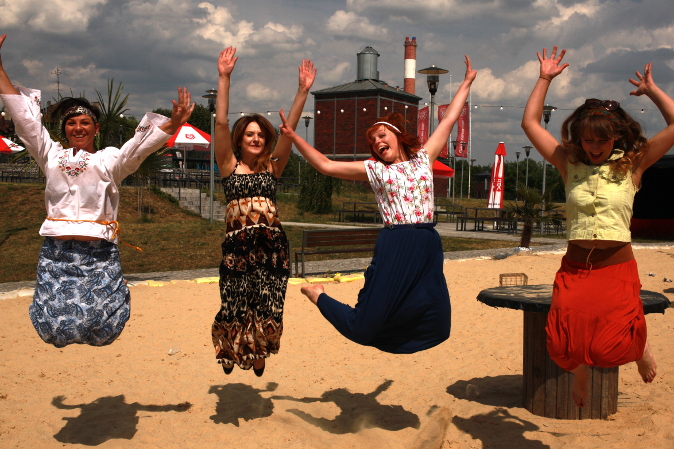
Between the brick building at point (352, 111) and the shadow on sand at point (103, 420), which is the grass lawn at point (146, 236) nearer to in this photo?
the shadow on sand at point (103, 420)

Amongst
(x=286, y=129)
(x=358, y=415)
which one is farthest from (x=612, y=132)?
(x=358, y=415)

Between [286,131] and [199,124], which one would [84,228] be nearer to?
[286,131]

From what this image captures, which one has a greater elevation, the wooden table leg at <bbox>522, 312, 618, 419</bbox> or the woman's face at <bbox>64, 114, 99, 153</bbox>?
the woman's face at <bbox>64, 114, 99, 153</bbox>

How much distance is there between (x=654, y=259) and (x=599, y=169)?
35.2 feet

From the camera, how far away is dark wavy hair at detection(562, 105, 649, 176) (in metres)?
3.55

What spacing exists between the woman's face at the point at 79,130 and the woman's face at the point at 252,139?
3.42 ft

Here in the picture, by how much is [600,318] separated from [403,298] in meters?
1.14

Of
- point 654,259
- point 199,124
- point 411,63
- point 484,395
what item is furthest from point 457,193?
point 484,395

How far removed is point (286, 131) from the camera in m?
4.50

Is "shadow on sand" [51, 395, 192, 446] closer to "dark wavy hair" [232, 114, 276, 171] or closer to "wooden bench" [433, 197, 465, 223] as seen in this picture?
"dark wavy hair" [232, 114, 276, 171]

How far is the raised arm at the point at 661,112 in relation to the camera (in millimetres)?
3512

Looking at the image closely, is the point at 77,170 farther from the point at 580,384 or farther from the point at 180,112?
the point at 580,384

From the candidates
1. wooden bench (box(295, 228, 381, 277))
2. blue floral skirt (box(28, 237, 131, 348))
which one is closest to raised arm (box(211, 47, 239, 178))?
blue floral skirt (box(28, 237, 131, 348))

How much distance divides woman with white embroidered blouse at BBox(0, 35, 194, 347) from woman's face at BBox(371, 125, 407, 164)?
1265 millimetres
